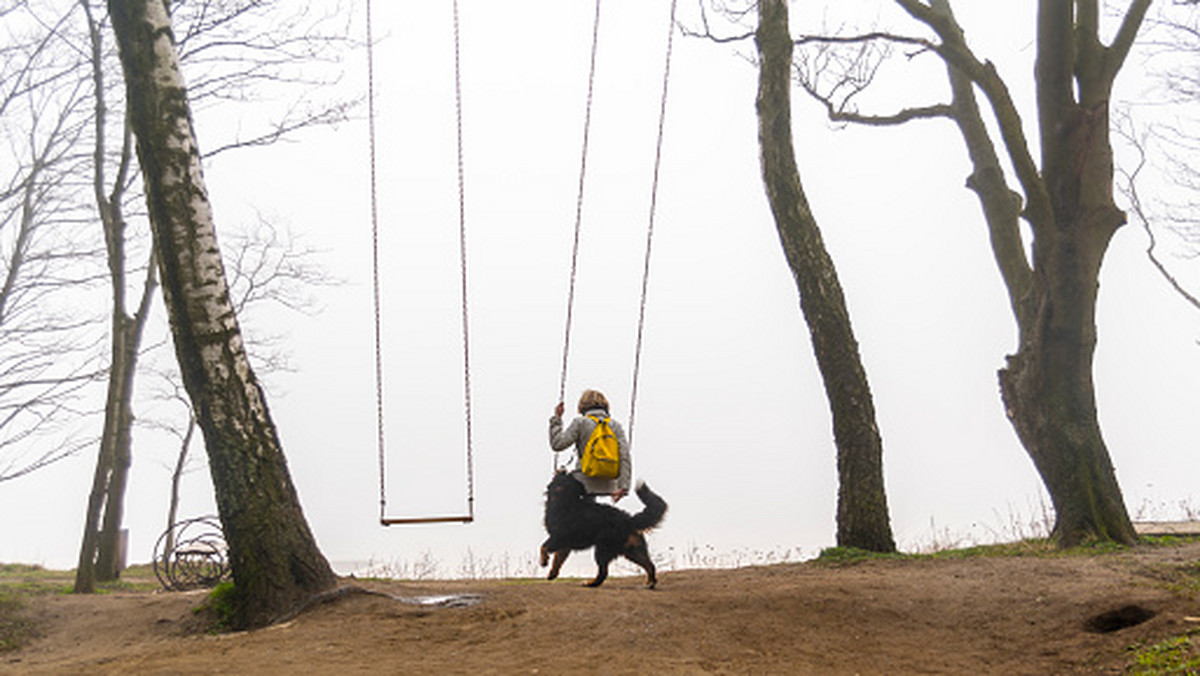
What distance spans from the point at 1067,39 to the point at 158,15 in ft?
27.4

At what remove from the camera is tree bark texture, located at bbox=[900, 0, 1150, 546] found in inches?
383

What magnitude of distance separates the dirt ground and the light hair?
5.26 feet

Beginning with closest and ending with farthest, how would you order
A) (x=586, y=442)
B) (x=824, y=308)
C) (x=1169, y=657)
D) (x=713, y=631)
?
(x=1169, y=657) < (x=713, y=631) < (x=586, y=442) < (x=824, y=308)

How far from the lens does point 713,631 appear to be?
6.07m

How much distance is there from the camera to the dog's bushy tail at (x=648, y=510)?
8265mm

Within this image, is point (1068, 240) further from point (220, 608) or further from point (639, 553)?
point (220, 608)

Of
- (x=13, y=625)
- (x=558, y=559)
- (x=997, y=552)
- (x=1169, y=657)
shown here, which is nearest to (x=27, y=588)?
Result: (x=13, y=625)

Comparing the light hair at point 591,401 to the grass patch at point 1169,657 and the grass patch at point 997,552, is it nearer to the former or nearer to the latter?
the grass patch at point 997,552

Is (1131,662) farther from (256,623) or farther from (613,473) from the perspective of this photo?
(256,623)

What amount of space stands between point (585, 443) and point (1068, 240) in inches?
211

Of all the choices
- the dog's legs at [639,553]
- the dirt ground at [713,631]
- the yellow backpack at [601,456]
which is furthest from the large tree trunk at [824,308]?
the yellow backpack at [601,456]

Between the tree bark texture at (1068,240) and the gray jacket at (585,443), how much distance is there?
14.6ft

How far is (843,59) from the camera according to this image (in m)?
12.9

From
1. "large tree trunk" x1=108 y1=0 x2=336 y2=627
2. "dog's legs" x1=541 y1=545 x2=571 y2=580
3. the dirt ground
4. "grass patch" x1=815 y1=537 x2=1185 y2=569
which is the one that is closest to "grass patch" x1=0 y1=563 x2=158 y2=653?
the dirt ground
